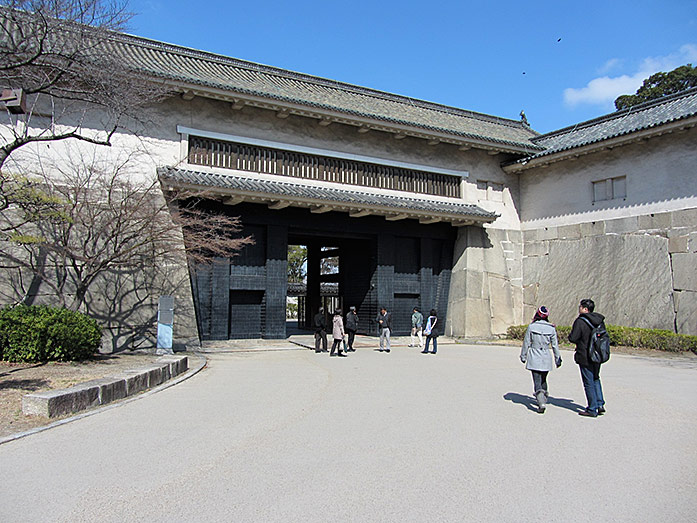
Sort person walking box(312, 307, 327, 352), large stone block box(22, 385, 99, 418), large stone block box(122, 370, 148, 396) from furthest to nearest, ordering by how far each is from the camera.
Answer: person walking box(312, 307, 327, 352), large stone block box(122, 370, 148, 396), large stone block box(22, 385, 99, 418)

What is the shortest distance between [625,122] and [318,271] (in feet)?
47.9

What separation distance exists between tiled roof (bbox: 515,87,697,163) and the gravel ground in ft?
56.3

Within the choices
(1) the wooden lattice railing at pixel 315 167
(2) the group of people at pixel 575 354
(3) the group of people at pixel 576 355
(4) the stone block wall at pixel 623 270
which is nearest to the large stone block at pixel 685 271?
(4) the stone block wall at pixel 623 270

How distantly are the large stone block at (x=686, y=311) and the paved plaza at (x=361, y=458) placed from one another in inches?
331

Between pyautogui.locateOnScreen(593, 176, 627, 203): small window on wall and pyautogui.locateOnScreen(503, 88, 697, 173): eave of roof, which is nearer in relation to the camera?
pyautogui.locateOnScreen(503, 88, 697, 173): eave of roof

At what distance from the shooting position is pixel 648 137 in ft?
56.7

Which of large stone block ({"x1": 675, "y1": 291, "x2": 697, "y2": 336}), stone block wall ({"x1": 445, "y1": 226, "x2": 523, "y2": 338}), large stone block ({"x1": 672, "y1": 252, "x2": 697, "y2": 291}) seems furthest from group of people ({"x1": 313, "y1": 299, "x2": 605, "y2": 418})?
stone block wall ({"x1": 445, "y1": 226, "x2": 523, "y2": 338})

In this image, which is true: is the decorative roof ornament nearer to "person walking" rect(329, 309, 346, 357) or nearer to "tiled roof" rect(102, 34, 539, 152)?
"tiled roof" rect(102, 34, 539, 152)

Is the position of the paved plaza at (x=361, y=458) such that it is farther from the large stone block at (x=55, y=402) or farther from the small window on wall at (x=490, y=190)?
the small window on wall at (x=490, y=190)

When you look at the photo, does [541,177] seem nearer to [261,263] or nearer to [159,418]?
[261,263]

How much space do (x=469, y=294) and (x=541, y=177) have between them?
6.25 m

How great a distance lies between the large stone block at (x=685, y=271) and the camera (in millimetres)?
16250

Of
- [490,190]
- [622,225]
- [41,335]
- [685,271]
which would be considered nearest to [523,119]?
[490,190]

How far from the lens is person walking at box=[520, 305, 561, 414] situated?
758 cm
